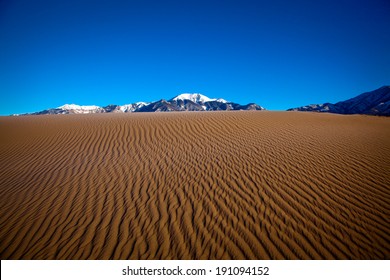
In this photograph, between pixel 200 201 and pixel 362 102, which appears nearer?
pixel 200 201

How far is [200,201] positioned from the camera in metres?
5.21

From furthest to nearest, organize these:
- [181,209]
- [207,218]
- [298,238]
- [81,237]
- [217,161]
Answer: [217,161]
[181,209]
[207,218]
[81,237]
[298,238]

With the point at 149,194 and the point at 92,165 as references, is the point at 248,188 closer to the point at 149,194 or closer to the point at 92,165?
the point at 149,194

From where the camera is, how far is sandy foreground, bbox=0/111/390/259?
3.79 metres

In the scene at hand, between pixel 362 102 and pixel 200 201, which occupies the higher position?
pixel 200 201

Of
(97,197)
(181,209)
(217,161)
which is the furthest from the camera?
(217,161)

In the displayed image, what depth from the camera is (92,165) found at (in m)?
7.95

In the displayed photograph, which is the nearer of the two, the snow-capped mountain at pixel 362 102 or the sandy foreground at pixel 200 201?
the sandy foreground at pixel 200 201

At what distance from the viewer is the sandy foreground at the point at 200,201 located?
3.79 metres

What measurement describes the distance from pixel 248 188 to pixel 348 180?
111 inches

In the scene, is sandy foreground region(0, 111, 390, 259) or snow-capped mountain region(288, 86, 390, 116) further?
snow-capped mountain region(288, 86, 390, 116)
